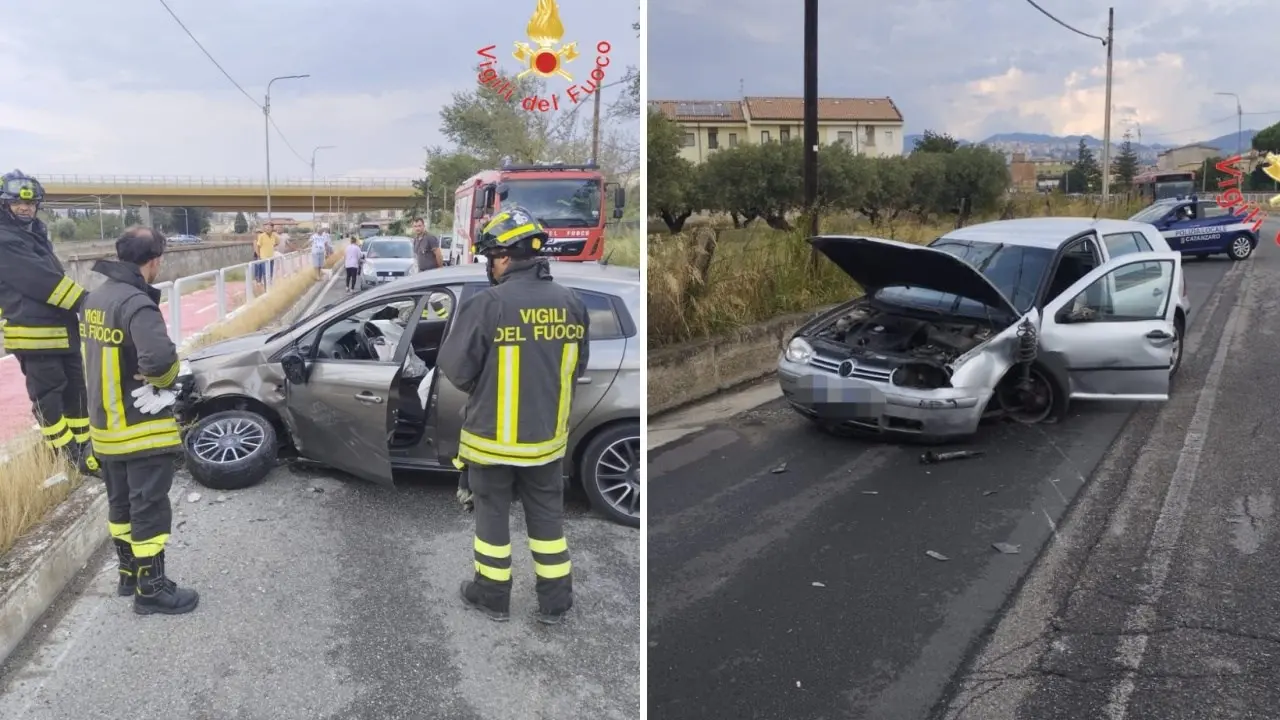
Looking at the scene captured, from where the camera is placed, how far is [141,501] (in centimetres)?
221

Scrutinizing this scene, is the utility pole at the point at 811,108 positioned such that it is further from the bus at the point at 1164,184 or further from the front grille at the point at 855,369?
the bus at the point at 1164,184

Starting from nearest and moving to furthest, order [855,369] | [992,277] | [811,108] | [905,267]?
[811,108], [905,267], [855,369], [992,277]

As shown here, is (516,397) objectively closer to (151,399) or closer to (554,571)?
(554,571)

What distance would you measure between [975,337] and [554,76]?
3284 mm

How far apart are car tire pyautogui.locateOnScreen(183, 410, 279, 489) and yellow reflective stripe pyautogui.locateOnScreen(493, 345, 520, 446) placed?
629mm

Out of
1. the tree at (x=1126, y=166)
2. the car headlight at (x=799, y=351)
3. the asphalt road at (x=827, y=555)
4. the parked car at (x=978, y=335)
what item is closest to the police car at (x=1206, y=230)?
the tree at (x=1126, y=166)

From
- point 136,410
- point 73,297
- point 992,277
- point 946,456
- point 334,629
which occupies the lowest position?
point 946,456

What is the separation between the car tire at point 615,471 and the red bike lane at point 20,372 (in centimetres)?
106

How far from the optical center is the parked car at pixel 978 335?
4539 millimetres

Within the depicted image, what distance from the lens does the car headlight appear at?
482cm

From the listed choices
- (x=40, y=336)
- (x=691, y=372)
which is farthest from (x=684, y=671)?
(x=691, y=372)

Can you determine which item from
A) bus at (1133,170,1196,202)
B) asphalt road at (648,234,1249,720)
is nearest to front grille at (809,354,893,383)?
asphalt road at (648,234,1249,720)

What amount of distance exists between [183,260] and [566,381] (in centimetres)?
120

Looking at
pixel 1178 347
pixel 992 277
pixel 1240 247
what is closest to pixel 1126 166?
pixel 1178 347
